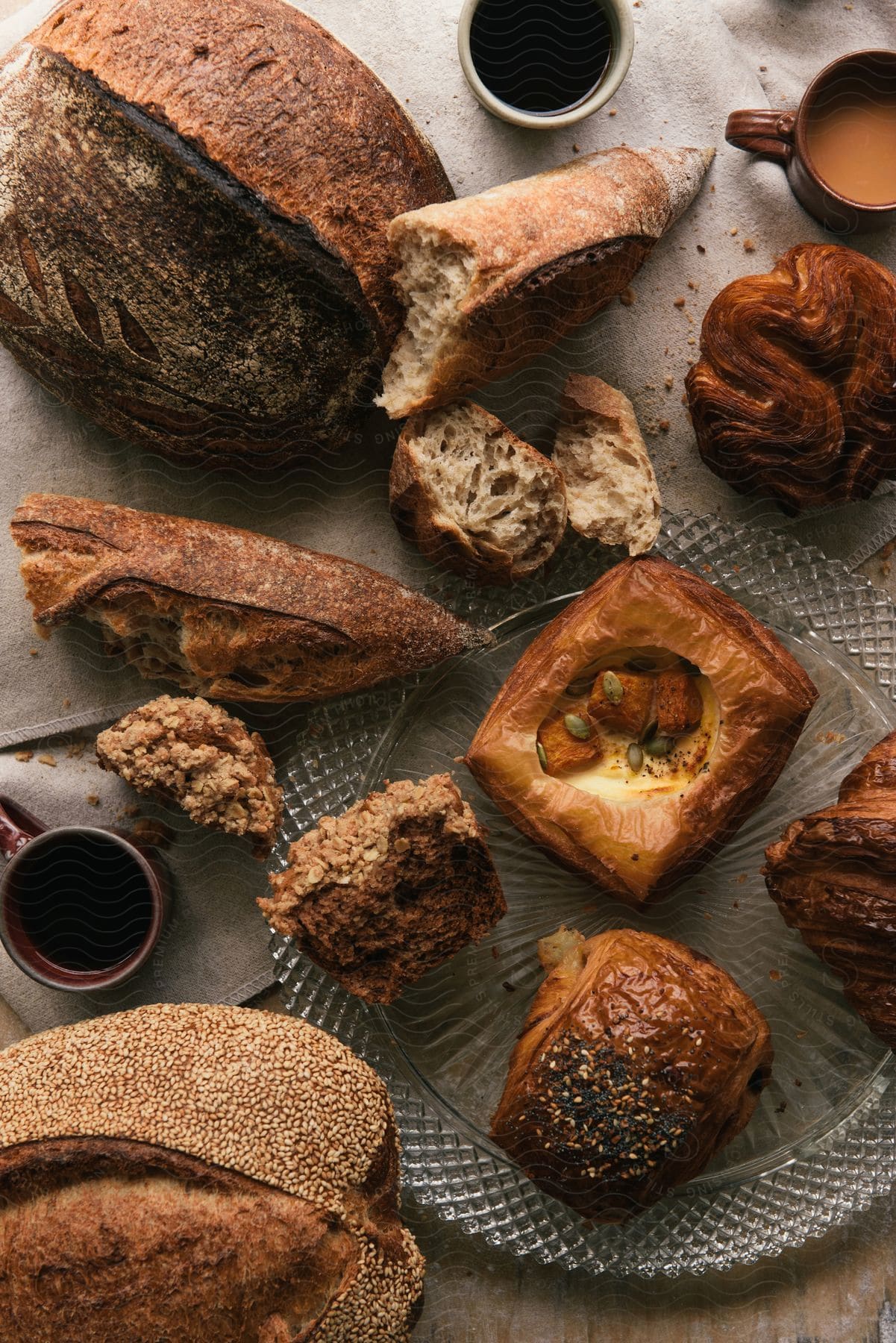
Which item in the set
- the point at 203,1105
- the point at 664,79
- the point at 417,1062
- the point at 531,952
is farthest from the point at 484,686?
the point at 664,79

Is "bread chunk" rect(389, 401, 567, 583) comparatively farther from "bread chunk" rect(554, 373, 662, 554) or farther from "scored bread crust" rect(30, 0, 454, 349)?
"scored bread crust" rect(30, 0, 454, 349)

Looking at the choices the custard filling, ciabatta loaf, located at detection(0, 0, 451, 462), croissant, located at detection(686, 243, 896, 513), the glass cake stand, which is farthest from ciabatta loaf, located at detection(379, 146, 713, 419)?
the custard filling

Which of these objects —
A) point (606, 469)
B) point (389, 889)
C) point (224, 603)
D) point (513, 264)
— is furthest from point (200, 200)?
point (389, 889)

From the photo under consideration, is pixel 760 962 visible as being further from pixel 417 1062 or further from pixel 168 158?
pixel 168 158

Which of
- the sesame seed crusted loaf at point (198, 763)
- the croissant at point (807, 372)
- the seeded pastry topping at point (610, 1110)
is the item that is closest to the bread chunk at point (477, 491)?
the croissant at point (807, 372)

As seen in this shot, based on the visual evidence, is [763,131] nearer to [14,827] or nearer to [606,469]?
[606,469]

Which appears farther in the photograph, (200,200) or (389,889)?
(389,889)
